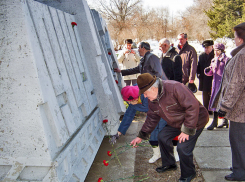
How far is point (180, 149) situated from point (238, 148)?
0.70 metres

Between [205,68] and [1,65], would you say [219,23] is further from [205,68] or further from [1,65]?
[1,65]

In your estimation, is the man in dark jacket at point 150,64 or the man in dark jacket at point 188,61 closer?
the man in dark jacket at point 150,64

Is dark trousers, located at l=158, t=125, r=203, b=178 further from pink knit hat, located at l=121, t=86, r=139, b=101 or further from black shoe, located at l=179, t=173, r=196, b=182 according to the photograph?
pink knit hat, located at l=121, t=86, r=139, b=101

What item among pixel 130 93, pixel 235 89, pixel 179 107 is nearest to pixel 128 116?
pixel 130 93

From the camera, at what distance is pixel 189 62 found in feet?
16.4

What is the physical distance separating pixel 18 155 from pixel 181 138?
5.59ft

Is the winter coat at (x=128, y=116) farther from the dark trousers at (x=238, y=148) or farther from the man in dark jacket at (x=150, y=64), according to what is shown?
the dark trousers at (x=238, y=148)

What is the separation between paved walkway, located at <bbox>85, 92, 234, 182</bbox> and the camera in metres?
2.88

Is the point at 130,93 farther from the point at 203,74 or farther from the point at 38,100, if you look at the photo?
the point at 203,74

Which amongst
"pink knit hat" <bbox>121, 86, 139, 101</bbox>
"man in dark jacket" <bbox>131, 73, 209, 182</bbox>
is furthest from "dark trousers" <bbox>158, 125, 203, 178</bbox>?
"pink knit hat" <bbox>121, 86, 139, 101</bbox>

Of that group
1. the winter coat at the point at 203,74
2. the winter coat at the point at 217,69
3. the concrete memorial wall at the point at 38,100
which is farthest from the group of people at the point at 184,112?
the winter coat at the point at 203,74

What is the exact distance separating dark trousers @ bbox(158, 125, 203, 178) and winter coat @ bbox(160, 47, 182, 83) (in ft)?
5.73

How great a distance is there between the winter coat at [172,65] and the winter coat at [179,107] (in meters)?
1.79

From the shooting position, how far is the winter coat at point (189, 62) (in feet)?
16.0
